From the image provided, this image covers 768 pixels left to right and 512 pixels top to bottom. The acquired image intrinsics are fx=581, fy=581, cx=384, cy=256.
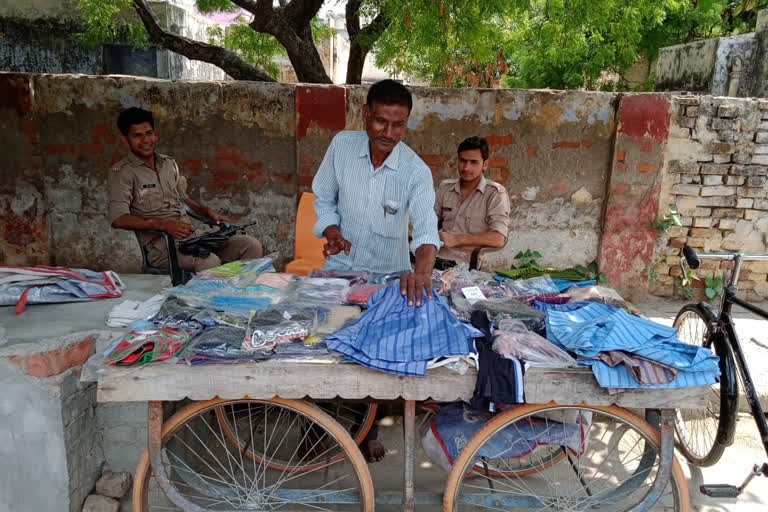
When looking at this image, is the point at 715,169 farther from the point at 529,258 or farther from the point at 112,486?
the point at 112,486

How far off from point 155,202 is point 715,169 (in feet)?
15.1

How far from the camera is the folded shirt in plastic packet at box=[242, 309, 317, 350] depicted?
6.59 ft

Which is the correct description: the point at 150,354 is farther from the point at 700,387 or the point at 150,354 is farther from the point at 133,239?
the point at 133,239

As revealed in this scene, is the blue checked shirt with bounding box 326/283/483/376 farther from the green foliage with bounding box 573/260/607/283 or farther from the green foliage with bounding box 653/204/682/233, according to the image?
the green foliage with bounding box 653/204/682/233

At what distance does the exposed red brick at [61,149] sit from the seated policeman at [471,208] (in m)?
3.20

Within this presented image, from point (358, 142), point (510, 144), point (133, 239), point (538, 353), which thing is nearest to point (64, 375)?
point (358, 142)

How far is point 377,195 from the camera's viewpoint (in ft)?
9.31

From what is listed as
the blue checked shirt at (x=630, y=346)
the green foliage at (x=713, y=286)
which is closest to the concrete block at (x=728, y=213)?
the green foliage at (x=713, y=286)

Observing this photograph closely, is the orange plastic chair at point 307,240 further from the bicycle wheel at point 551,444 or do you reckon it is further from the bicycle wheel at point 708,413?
the bicycle wheel at point 708,413

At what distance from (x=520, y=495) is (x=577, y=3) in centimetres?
405

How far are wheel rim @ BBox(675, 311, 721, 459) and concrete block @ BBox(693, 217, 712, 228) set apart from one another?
2178mm

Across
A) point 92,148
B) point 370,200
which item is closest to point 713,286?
point 370,200

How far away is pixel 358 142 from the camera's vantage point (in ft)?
9.34

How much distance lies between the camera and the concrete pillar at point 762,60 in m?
7.18
